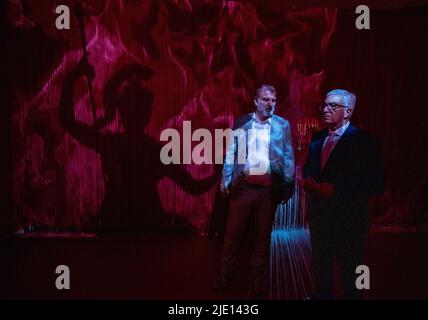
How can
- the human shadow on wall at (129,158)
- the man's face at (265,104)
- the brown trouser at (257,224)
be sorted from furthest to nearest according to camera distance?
the human shadow on wall at (129,158)
the man's face at (265,104)
the brown trouser at (257,224)


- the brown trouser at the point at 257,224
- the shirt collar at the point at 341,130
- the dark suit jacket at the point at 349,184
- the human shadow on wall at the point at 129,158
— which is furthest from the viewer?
the human shadow on wall at the point at 129,158

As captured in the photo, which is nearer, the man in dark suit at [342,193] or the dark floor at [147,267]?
the man in dark suit at [342,193]

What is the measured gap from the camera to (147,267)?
357 cm

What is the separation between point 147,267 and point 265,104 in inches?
65.6

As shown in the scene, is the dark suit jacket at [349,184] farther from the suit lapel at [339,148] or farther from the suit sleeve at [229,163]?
the suit sleeve at [229,163]

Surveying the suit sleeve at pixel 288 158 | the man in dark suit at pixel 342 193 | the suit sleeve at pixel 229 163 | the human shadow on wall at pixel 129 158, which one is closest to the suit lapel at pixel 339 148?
the man in dark suit at pixel 342 193

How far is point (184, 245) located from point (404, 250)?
2.16 m

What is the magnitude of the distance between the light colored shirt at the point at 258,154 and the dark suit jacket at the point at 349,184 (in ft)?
1.97

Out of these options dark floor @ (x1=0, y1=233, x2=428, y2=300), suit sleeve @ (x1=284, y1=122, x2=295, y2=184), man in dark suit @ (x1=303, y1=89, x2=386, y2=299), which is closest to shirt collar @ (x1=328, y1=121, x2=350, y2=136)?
man in dark suit @ (x1=303, y1=89, x2=386, y2=299)

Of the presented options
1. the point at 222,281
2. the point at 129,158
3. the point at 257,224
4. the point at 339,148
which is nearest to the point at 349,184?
the point at 339,148

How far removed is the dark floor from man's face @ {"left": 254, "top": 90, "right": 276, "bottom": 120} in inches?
49.9

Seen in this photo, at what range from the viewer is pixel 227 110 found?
467 centimetres

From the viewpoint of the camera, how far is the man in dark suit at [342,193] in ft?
7.67

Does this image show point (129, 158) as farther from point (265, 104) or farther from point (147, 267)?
point (265, 104)
